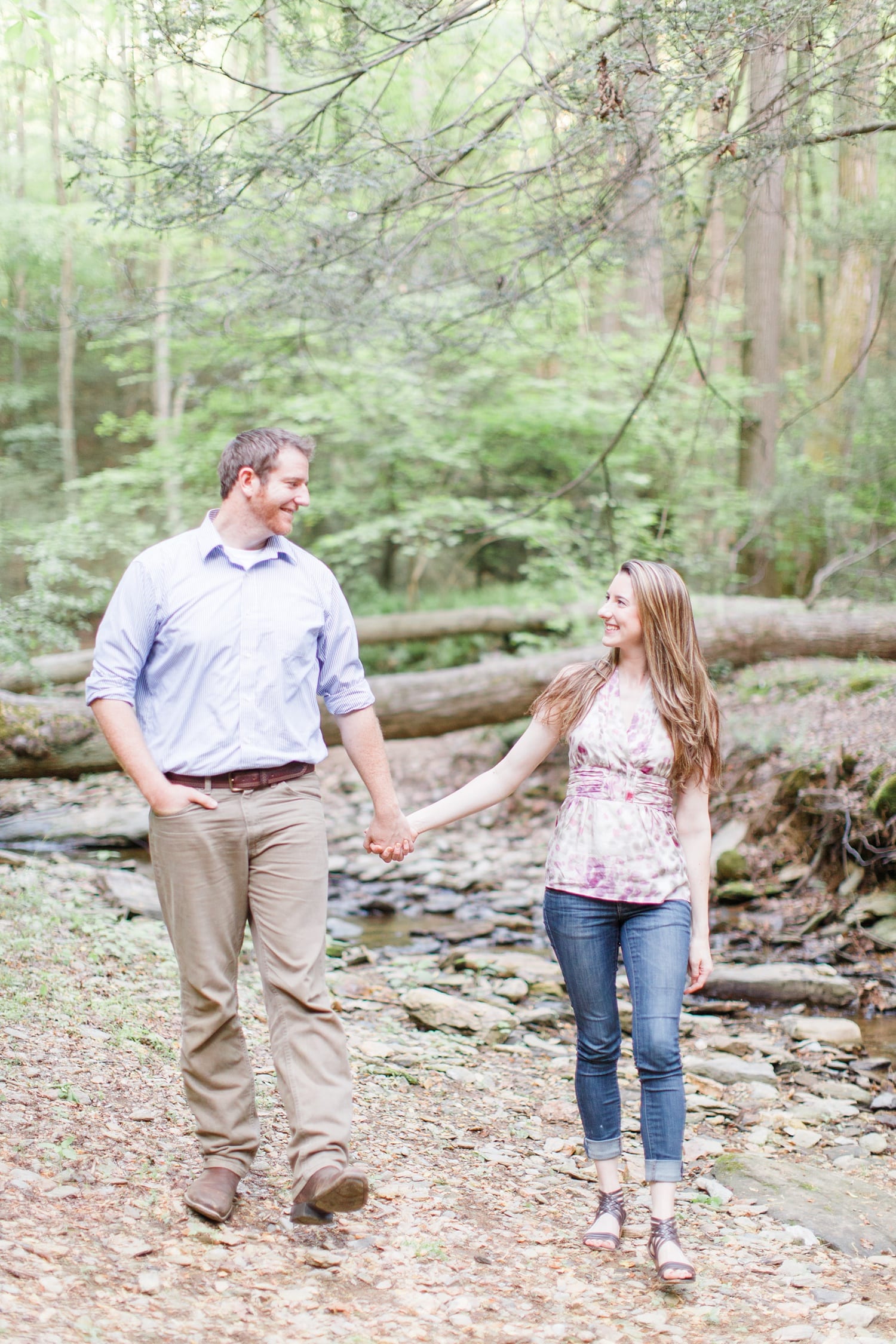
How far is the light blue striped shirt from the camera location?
292 cm

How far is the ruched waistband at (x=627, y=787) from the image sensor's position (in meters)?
3.11

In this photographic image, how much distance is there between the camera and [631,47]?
438cm

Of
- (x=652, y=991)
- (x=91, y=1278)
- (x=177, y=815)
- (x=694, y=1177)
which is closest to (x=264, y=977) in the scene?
(x=177, y=815)

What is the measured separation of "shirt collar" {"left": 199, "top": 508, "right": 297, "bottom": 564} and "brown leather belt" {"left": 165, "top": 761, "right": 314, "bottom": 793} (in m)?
0.63

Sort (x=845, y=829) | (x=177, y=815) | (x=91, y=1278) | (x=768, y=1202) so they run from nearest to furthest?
(x=91, y=1278)
(x=177, y=815)
(x=768, y=1202)
(x=845, y=829)

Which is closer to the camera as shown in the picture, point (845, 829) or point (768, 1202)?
point (768, 1202)

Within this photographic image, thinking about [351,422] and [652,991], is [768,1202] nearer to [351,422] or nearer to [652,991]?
[652,991]

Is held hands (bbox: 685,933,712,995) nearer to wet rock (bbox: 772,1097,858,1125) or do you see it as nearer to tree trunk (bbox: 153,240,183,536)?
wet rock (bbox: 772,1097,858,1125)

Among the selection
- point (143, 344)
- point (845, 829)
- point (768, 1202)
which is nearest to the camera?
point (768, 1202)

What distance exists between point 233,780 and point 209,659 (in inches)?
13.5

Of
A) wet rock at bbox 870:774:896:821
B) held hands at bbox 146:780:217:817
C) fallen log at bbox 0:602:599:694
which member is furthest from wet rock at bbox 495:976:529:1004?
fallen log at bbox 0:602:599:694

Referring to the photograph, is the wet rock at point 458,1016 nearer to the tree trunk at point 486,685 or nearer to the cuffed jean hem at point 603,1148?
the cuffed jean hem at point 603,1148

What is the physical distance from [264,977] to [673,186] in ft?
13.6

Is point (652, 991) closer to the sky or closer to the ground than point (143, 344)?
closer to the ground
